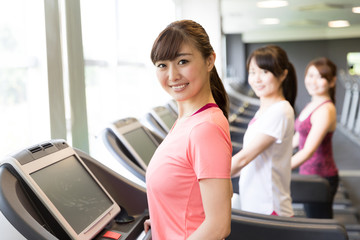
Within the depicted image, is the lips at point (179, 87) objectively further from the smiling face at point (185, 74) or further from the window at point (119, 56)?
the window at point (119, 56)

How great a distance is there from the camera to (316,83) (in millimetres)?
2875

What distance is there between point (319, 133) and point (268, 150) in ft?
2.93

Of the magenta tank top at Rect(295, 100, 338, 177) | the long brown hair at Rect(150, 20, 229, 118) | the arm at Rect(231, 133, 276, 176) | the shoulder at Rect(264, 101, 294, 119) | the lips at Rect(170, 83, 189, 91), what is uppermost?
the long brown hair at Rect(150, 20, 229, 118)

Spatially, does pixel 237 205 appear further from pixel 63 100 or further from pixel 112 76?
pixel 112 76

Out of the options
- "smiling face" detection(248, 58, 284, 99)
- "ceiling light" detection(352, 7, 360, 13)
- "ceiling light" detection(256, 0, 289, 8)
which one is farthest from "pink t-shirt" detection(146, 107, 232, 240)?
"ceiling light" detection(256, 0, 289, 8)

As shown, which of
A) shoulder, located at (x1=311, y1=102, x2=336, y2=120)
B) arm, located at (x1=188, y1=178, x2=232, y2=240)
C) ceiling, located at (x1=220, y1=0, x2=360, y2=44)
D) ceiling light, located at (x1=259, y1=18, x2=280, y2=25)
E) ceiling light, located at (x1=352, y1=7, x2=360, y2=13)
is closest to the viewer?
arm, located at (x1=188, y1=178, x2=232, y2=240)

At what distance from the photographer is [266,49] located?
1981 mm

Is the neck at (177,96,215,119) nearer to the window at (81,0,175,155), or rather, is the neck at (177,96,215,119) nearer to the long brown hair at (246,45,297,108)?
the window at (81,0,175,155)

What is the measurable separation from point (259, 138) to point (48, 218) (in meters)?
1.04

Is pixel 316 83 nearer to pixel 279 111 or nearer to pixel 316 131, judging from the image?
pixel 316 131

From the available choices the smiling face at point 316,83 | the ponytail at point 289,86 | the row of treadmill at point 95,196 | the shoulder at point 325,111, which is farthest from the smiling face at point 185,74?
the smiling face at point 316,83

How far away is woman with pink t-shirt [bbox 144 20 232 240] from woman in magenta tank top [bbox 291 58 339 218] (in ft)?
5.45

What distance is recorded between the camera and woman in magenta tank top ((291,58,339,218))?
2.59 m

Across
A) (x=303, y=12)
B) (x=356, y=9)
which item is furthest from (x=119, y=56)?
(x=303, y=12)
